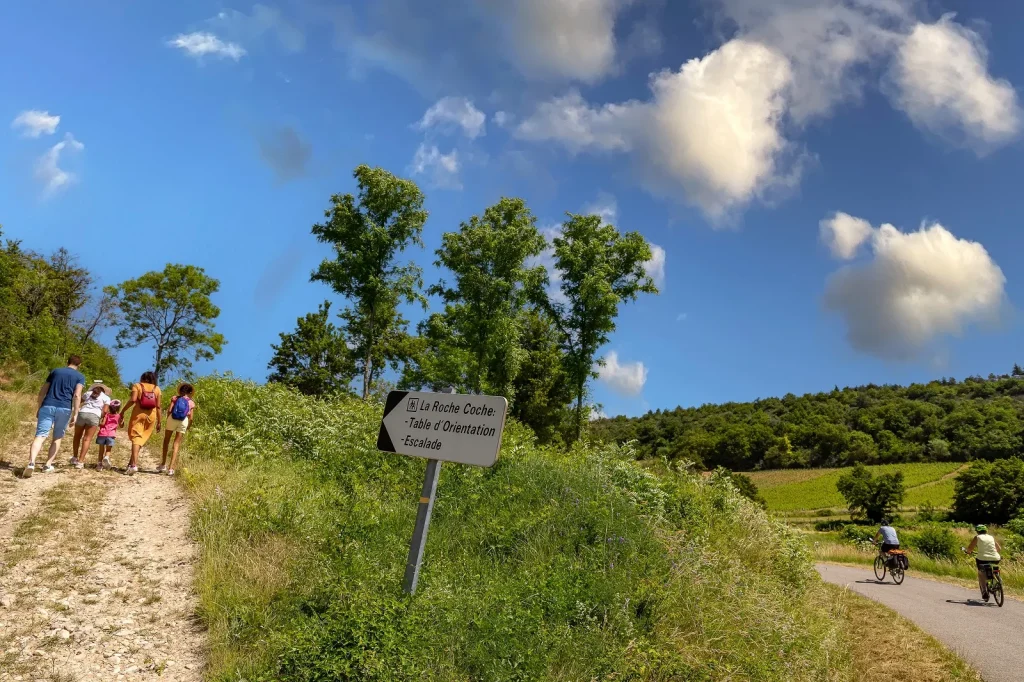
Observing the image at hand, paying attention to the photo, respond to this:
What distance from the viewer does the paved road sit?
8.47 m

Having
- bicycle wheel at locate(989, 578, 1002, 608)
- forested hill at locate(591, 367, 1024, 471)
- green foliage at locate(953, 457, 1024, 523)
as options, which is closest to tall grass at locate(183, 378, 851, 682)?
bicycle wheel at locate(989, 578, 1002, 608)

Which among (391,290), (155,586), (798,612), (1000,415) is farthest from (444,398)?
(1000,415)

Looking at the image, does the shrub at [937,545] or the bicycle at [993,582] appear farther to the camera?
the shrub at [937,545]

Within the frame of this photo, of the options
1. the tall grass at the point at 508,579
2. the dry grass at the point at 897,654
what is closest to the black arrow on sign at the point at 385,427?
the tall grass at the point at 508,579

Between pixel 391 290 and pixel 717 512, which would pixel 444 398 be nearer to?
pixel 717 512

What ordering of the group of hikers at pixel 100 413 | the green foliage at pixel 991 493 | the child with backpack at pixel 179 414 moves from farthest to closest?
the green foliage at pixel 991 493
the child with backpack at pixel 179 414
the group of hikers at pixel 100 413

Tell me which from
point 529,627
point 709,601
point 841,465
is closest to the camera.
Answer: point 529,627

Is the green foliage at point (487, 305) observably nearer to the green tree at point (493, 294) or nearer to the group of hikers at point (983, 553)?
the green tree at point (493, 294)

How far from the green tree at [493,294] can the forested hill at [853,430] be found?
64319 millimetres

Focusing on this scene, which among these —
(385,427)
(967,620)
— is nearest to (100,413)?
(385,427)

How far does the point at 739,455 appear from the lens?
108 metres

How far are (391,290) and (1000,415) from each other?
121 meters

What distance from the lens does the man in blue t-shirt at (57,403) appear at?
10602 millimetres

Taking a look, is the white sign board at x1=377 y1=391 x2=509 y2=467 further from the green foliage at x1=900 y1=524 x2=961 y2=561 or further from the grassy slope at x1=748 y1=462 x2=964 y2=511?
the grassy slope at x1=748 y1=462 x2=964 y2=511
